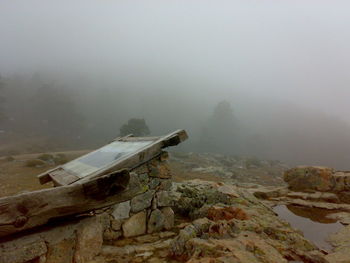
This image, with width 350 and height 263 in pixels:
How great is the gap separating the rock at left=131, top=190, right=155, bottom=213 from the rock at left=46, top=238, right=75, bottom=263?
4150 millimetres

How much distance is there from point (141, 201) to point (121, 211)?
1.83 feet

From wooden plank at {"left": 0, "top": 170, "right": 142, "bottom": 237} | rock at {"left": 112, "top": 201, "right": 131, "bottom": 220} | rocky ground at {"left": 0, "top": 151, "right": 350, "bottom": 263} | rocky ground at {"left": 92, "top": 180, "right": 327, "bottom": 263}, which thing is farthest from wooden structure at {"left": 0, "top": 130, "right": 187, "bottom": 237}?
rock at {"left": 112, "top": 201, "right": 131, "bottom": 220}

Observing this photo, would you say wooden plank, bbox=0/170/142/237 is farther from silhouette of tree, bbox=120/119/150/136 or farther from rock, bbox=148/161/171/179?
silhouette of tree, bbox=120/119/150/136

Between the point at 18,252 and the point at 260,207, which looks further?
the point at 260,207

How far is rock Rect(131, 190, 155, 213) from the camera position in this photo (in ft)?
21.5

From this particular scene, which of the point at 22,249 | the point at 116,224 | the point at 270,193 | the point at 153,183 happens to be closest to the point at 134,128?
the point at 270,193

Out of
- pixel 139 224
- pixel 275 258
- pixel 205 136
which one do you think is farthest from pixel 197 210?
pixel 205 136

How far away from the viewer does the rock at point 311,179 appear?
1329 cm

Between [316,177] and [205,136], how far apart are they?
152 ft

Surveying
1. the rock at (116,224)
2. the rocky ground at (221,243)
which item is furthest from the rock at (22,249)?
the rock at (116,224)

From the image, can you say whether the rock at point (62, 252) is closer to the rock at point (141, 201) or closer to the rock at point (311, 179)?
the rock at point (141, 201)

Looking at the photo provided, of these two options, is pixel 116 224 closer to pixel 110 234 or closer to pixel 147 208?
pixel 110 234

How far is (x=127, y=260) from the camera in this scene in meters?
5.33

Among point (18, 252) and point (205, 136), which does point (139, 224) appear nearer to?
point (18, 252)
